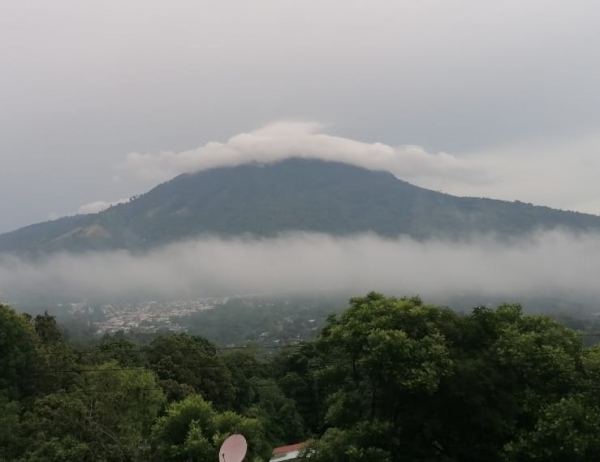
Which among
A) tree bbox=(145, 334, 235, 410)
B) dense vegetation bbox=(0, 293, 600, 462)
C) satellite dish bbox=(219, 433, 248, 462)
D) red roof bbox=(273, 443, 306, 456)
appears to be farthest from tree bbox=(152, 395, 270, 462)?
red roof bbox=(273, 443, 306, 456)

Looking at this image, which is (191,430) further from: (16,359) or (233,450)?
(16,359)

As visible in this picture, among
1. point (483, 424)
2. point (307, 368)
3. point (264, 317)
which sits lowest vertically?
point (264, 317)

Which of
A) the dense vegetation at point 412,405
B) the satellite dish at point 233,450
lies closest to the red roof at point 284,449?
the dense vegetation at point 412,405

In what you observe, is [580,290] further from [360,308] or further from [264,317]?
[360,308]

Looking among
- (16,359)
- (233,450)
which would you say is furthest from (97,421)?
(233,450)

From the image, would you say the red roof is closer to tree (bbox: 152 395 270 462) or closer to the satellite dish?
tree (bbox: 152 395 270 462)

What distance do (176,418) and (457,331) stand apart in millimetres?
7453

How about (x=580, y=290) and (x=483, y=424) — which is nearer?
(x=483, y=424)

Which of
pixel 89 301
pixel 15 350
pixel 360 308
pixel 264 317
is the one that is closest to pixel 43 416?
pixel 15 350

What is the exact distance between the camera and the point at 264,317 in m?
142

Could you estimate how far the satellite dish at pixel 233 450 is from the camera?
8109 millimetres

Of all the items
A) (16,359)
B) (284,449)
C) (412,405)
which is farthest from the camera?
(284,449)

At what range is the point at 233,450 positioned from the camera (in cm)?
826

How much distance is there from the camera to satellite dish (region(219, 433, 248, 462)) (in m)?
8.11
